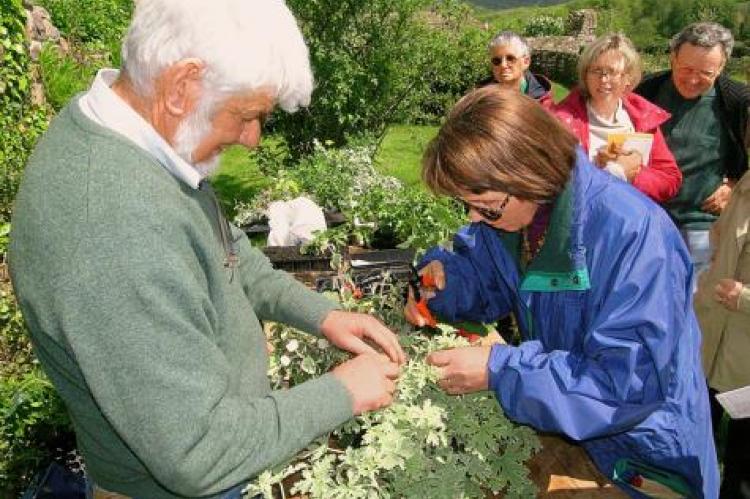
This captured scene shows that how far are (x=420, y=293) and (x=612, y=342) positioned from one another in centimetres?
92

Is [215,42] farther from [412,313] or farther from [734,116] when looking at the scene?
[734,116]

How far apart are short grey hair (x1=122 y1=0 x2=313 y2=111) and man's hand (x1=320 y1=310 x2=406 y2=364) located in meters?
0.85

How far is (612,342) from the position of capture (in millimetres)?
1629

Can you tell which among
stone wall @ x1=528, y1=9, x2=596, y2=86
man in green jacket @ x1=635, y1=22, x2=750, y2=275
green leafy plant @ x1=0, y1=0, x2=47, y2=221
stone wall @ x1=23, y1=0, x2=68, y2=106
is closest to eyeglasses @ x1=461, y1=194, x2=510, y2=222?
man in green jacket @ x1=635, y1=22, x2=750, y2=275

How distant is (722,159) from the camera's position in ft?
13.5

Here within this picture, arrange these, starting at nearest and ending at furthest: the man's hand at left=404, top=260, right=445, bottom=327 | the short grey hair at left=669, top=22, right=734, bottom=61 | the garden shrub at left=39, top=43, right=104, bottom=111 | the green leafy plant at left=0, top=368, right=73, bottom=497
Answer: the man's hand at left=404, top=260, right=445, bottom=327 < the green leafy plant at left=0, top=368, right=73, bottom=497 < the short grey hair at left=669, top=22, right=734, bottom=61 < the garden shrub at left=39, top=43, right=104, bottom=111

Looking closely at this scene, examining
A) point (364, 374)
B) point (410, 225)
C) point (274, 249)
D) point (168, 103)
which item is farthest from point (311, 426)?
point (410, 225)

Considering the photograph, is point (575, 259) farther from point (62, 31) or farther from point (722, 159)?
point (62, 31)

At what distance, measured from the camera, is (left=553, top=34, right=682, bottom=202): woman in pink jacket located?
3.81 m

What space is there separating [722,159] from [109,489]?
4.02 metres

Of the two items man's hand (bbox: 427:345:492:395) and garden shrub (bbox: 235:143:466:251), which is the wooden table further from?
garden shrub (bbox: 235:143:466:251)

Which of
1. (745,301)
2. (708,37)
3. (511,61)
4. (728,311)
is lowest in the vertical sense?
(728,311)

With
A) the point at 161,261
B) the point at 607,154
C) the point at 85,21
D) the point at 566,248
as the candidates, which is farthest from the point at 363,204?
the point at 85,21

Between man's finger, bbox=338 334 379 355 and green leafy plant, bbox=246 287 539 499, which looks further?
man's finger, bbox=338 334 379 355
